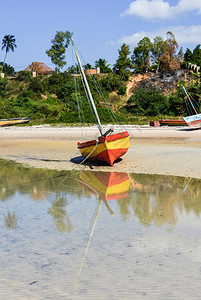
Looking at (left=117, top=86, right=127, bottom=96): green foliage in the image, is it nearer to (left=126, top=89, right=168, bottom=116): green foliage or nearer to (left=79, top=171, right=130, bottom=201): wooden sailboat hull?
(left=126, top=89, right=168, bottom=116): green foliage

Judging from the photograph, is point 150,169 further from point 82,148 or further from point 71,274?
point 71,274

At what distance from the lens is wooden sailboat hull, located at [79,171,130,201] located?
12148 mm

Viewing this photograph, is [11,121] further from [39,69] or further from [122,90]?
[39,69]

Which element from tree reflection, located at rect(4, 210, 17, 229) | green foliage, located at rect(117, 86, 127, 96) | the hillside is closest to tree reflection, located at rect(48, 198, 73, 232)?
tree reflection, located at rect(4, 210, 17, 229)

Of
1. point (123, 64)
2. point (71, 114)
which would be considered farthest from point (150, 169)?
point (123, 64)

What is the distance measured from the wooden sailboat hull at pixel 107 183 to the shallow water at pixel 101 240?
37 mm

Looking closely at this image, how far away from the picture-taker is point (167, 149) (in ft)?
74.8

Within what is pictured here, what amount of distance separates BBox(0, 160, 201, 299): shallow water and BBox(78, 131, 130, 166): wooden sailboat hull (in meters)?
3.24

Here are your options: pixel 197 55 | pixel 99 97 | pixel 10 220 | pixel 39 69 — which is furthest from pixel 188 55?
pixel 10 220

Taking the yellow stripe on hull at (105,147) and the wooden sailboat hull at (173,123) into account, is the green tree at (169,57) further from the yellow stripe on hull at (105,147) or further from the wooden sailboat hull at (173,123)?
the yellow stripe on hull at (105,147)

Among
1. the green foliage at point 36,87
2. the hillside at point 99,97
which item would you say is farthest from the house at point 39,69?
the green foliage at point 36,87

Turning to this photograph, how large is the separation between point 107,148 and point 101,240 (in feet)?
29.9

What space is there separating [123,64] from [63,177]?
64245mm

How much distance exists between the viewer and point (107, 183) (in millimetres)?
14031
